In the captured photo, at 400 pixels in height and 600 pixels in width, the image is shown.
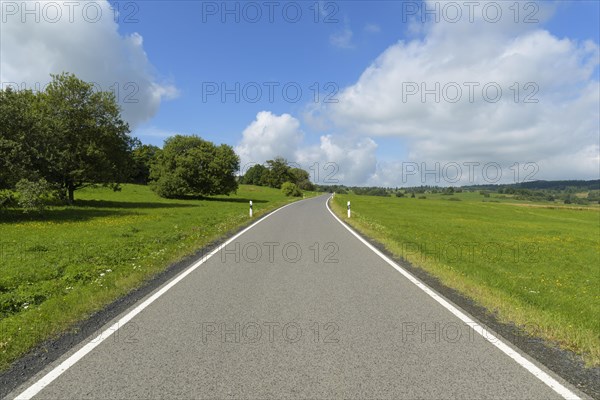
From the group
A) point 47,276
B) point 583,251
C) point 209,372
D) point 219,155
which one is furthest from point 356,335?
point 219,155

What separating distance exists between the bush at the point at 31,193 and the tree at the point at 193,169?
121 ft

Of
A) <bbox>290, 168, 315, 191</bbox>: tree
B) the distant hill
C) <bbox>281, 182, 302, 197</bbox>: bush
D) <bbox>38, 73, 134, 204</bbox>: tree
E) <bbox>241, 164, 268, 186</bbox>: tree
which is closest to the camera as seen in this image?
<bbox>38, 73, 134, 204</bbox>: tree

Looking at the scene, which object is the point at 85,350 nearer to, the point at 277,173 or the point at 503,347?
the point at 503,347

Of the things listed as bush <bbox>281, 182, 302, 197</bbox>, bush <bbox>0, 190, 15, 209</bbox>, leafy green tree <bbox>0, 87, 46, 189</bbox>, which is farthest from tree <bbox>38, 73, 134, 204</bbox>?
bush <bbox>281, 182, 302, 197</bbox>

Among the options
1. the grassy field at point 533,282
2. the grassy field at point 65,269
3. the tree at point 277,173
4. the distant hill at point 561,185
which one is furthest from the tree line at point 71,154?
the distant hill at point 561,185

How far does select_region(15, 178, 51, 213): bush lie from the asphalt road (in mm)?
16480

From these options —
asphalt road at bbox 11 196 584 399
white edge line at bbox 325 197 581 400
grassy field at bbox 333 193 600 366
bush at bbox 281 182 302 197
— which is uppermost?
bush at bbox 281 182 302 197

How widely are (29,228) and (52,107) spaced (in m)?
A: 18.2

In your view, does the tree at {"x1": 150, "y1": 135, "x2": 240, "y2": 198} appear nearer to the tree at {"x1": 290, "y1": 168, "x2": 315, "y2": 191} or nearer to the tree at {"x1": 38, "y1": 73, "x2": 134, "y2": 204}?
the tree at {"x1": 38, "y1": 73, "x2": 134, "y2": 204}

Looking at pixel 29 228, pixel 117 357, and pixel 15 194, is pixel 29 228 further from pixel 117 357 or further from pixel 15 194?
pixel 117 357

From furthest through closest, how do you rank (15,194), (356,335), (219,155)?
(219,155)
(15,194)
(356,335)

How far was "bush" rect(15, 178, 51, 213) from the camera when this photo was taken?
64.5 feet

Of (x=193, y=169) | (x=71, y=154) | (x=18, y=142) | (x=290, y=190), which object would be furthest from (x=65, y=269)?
(x=290, y=190)

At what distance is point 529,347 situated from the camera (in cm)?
461
